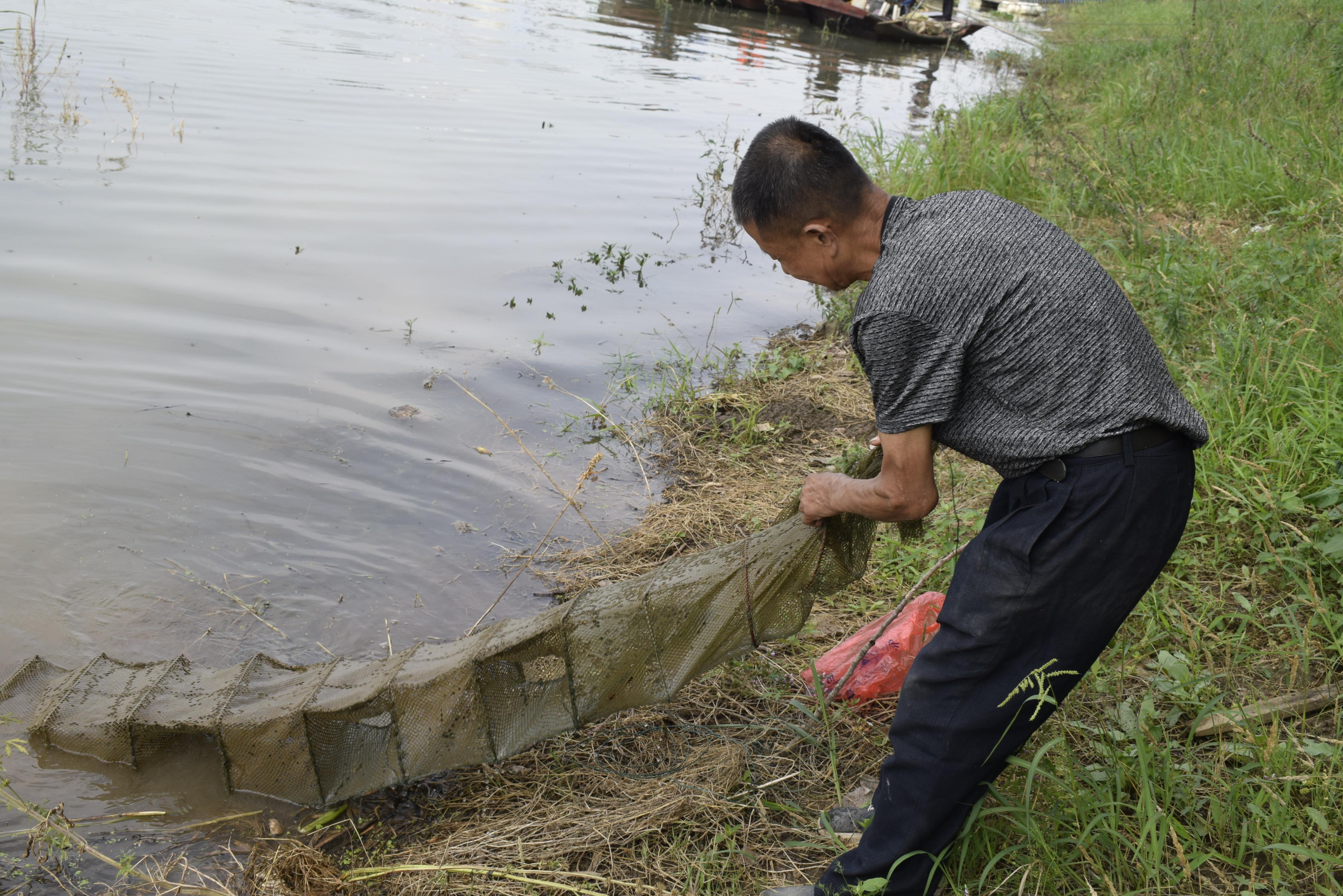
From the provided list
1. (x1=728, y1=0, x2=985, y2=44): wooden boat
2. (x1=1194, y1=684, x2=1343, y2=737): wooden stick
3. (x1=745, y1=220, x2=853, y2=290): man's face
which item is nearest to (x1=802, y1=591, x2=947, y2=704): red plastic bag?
(x1=1194, y1=684, x2=1343, y2=737): wooden stick

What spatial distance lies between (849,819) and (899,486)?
1.12 metres

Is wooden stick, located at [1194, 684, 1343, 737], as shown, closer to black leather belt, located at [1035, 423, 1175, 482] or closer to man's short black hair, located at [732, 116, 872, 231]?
black leather belt, located at [1035, 423, 1175, 482]

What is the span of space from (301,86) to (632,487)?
33.1 ft

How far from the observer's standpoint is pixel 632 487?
5203mm

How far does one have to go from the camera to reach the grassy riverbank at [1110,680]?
93.6 inches

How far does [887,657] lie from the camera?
10.5 feet

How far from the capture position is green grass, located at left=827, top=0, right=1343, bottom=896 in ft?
7.66

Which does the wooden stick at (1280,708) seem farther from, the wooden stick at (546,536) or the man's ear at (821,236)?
the wooden stick at (546,536)

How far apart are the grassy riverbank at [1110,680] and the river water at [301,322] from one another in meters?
0.85

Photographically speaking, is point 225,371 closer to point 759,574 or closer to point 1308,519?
point 759,574

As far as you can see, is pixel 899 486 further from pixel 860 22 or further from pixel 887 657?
pixel 860 22

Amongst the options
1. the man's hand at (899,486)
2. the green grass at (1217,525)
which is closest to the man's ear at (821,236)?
the man's hand at (899,486)

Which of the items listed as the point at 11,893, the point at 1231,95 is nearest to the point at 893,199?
the point at 11,893

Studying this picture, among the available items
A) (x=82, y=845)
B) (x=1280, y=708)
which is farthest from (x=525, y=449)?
(x=1280, y=708)
